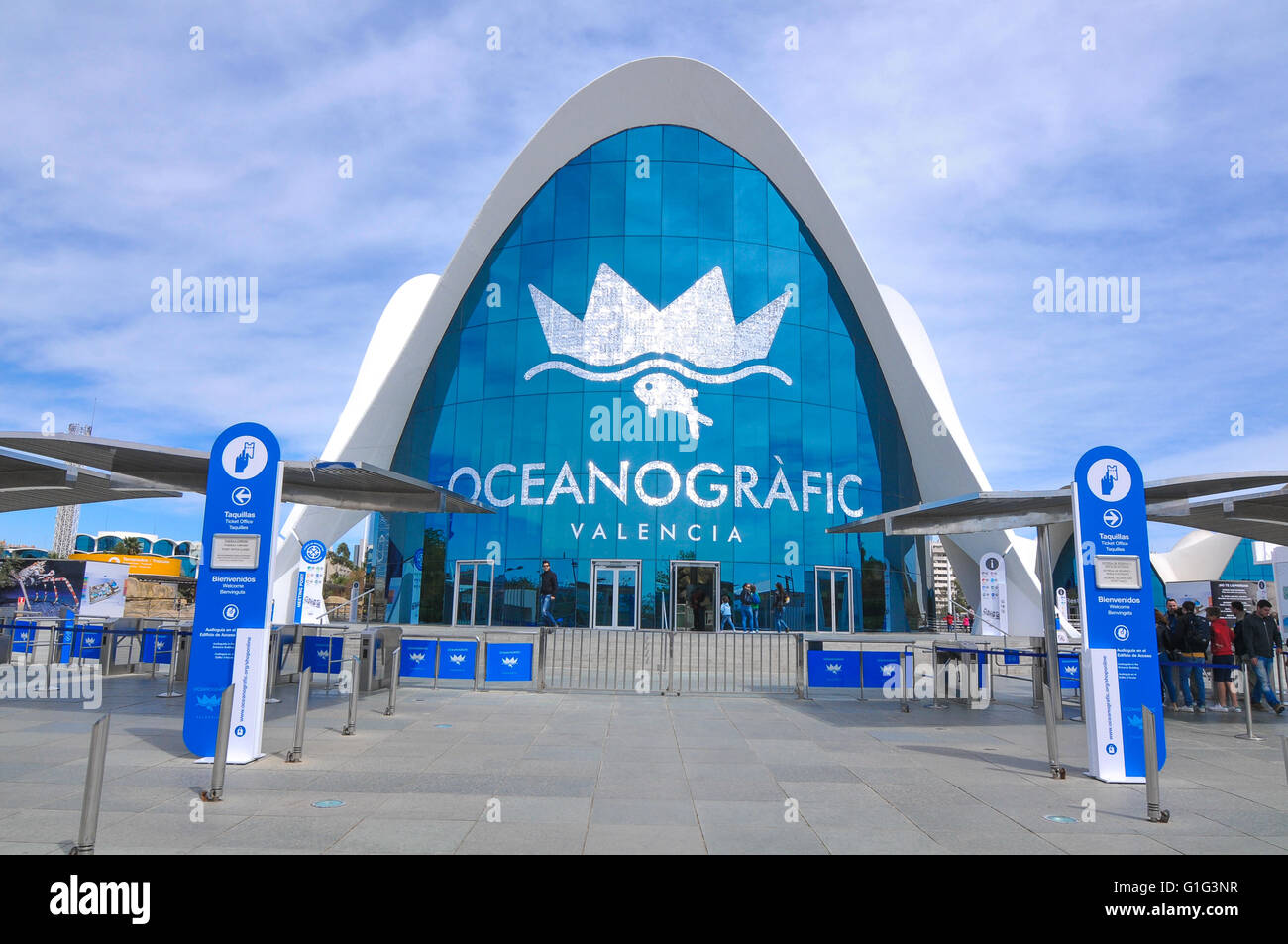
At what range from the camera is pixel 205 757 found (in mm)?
8805

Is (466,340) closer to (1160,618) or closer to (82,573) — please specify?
(82,573)

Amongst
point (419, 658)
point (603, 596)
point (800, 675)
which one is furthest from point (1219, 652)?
point (603, 596)

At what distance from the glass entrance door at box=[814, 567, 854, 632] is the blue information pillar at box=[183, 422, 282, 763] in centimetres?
2244

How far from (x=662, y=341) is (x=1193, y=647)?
1917 cm

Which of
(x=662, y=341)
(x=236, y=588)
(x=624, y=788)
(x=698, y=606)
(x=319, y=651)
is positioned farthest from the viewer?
(x=662, y=341)

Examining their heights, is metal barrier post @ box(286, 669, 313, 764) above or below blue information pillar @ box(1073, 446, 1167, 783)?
below

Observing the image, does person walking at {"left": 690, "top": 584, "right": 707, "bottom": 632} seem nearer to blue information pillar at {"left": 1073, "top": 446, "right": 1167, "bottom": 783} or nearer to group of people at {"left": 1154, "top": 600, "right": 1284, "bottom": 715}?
group of people at {"left": 1154, "top": 600, "right": 1284, "bottom": 715}

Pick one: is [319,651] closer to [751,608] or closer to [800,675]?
[800,675]

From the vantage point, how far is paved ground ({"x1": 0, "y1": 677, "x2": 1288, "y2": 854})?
20.1 feet

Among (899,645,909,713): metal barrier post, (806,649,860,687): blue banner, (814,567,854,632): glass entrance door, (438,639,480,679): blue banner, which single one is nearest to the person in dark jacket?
(899,645,909,713): metal barrier post

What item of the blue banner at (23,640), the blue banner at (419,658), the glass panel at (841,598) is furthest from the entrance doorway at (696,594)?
the blue banner at (23,640)

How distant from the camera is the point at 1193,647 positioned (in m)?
14.9

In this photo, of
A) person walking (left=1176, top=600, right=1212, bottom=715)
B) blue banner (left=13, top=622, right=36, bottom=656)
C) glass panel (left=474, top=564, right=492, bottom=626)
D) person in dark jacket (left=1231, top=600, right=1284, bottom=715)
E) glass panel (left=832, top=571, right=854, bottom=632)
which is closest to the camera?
person in dark jacket (left=1231, top=600, right=1284, bottom=715)

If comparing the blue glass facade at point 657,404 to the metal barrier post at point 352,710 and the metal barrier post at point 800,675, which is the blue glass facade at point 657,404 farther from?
the metal barrier post at point 352,710
